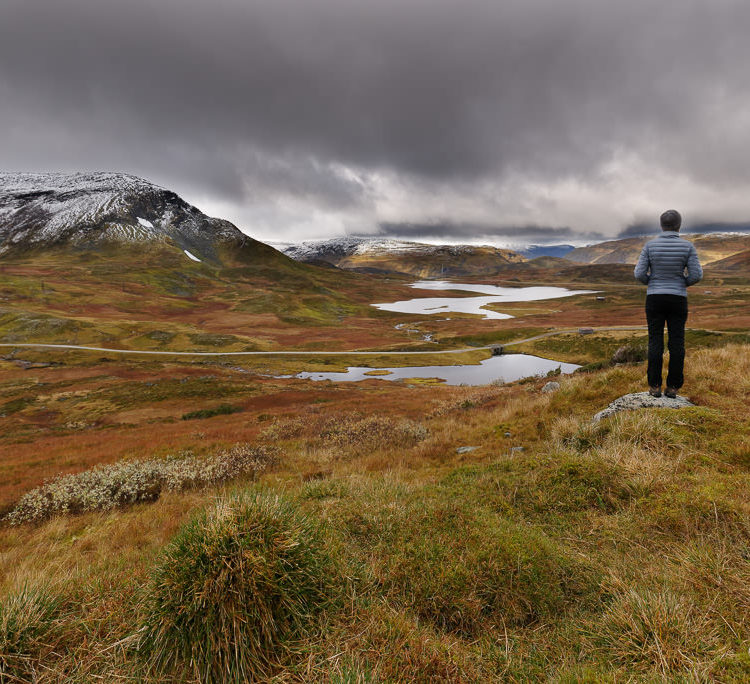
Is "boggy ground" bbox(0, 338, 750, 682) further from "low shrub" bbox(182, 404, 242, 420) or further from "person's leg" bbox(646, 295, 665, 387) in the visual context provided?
"low shrub" bbox(182, 404, 242, 420)

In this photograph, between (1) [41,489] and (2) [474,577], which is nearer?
(2) [474,577]

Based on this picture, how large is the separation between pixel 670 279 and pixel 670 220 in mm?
1354

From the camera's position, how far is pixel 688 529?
4.38 meters

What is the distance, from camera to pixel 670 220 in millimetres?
7852

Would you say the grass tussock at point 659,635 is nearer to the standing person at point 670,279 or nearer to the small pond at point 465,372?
the standing person at point 670,279

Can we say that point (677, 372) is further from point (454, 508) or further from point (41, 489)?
point (41, 489)

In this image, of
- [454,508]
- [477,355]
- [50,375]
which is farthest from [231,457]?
[477,355]

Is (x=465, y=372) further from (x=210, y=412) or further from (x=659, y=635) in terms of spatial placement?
(x=659, y=635)

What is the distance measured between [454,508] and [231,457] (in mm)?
9125

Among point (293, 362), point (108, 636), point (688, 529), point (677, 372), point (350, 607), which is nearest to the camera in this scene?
point (108, 636)

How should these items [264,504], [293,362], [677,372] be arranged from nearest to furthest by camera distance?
[264,504], [677,372], [293,362]

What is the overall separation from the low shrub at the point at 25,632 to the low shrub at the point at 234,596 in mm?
868

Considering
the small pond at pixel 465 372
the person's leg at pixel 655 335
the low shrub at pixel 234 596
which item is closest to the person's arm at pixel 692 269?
the person's leg at pixel 655 335

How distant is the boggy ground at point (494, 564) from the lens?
2.88 m
